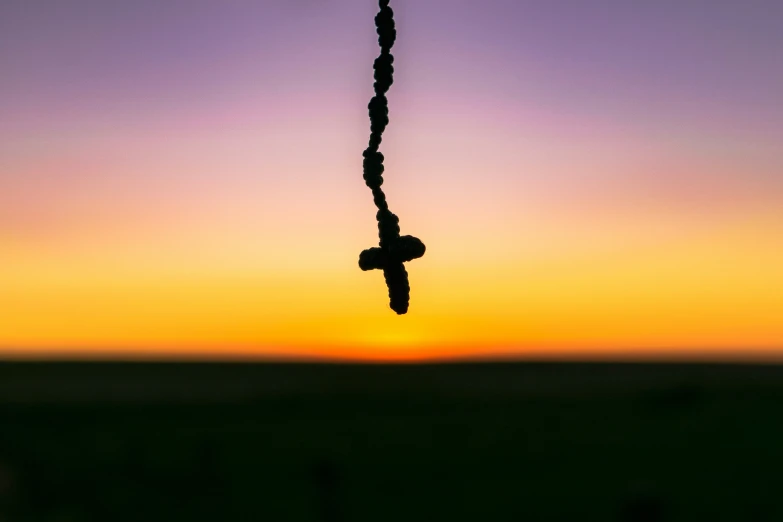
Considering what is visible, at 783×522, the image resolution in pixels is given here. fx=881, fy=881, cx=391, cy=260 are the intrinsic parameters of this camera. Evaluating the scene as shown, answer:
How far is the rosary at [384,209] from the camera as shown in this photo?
191cm

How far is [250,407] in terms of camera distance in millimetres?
23797

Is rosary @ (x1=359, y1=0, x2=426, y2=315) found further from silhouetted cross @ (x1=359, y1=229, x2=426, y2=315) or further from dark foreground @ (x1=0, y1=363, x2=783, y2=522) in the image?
dark foreground @ (x1=0, y1=363, x2=783, y2=522)

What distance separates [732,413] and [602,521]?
260 inches

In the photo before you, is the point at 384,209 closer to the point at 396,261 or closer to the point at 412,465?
the point at 396,261

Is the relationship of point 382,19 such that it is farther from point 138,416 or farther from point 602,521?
point 138,416

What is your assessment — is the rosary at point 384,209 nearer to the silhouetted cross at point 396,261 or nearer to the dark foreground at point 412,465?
the silhouetted cross at point 396,261

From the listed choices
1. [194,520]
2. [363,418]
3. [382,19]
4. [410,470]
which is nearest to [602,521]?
[410,470]

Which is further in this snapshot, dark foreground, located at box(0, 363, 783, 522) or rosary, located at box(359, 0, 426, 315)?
dark foreground, located at box(0, 363, 783, 522)

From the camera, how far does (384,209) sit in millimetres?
2191

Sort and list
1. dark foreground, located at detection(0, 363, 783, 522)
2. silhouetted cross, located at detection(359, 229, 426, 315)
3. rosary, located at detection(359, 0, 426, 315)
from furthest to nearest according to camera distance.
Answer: dark foreground, located at detection(0, 363, 783, 522)
silhouetted cross, located at detection(359, 229, 426, 315)
rosary, located at detection(359, 0, 426, 315)

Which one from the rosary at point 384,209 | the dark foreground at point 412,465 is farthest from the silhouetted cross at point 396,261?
the dark foreground at point 412,465

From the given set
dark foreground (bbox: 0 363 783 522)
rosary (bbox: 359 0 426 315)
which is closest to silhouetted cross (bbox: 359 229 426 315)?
rosary (bbox: 359 0 426 315)

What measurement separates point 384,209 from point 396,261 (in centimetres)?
17

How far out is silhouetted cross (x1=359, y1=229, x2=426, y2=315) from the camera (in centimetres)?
203
